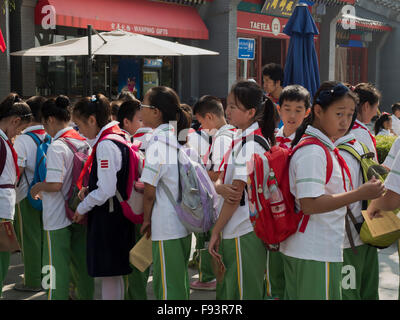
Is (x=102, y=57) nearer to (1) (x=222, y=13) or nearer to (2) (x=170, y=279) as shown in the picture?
(1) (x=222, y=13)

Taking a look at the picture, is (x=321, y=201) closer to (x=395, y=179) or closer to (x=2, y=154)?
(x=395, y=179)

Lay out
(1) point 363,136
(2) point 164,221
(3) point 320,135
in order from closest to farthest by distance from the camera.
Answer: (3) point 320,135
(2) point 164,221
(1) point 363,136

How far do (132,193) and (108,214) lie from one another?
0.23m

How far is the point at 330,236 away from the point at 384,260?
11.1 ft

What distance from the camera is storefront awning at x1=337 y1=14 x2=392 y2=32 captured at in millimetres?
22719

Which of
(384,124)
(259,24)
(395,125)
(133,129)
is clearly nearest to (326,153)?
(133,129)

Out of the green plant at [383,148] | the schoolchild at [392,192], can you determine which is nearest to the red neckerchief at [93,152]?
the schoolchild at [392,192]

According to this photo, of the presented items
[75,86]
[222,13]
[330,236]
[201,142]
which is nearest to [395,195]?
[330,236]

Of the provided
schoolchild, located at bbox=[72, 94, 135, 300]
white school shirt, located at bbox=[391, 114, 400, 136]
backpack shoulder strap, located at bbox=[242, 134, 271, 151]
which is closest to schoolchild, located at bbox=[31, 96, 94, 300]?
schoolchild, located at bbox=[72, 94, 135, 300]

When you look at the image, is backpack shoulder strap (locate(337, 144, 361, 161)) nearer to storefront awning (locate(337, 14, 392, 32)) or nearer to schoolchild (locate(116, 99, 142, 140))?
schoolchild (locate(116, 99, 142, 140))

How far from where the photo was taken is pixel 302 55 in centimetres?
631

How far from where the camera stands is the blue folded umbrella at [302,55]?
622cm

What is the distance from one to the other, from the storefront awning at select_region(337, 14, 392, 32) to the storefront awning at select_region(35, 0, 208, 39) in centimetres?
933

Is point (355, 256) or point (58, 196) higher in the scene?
point (58, 196)
